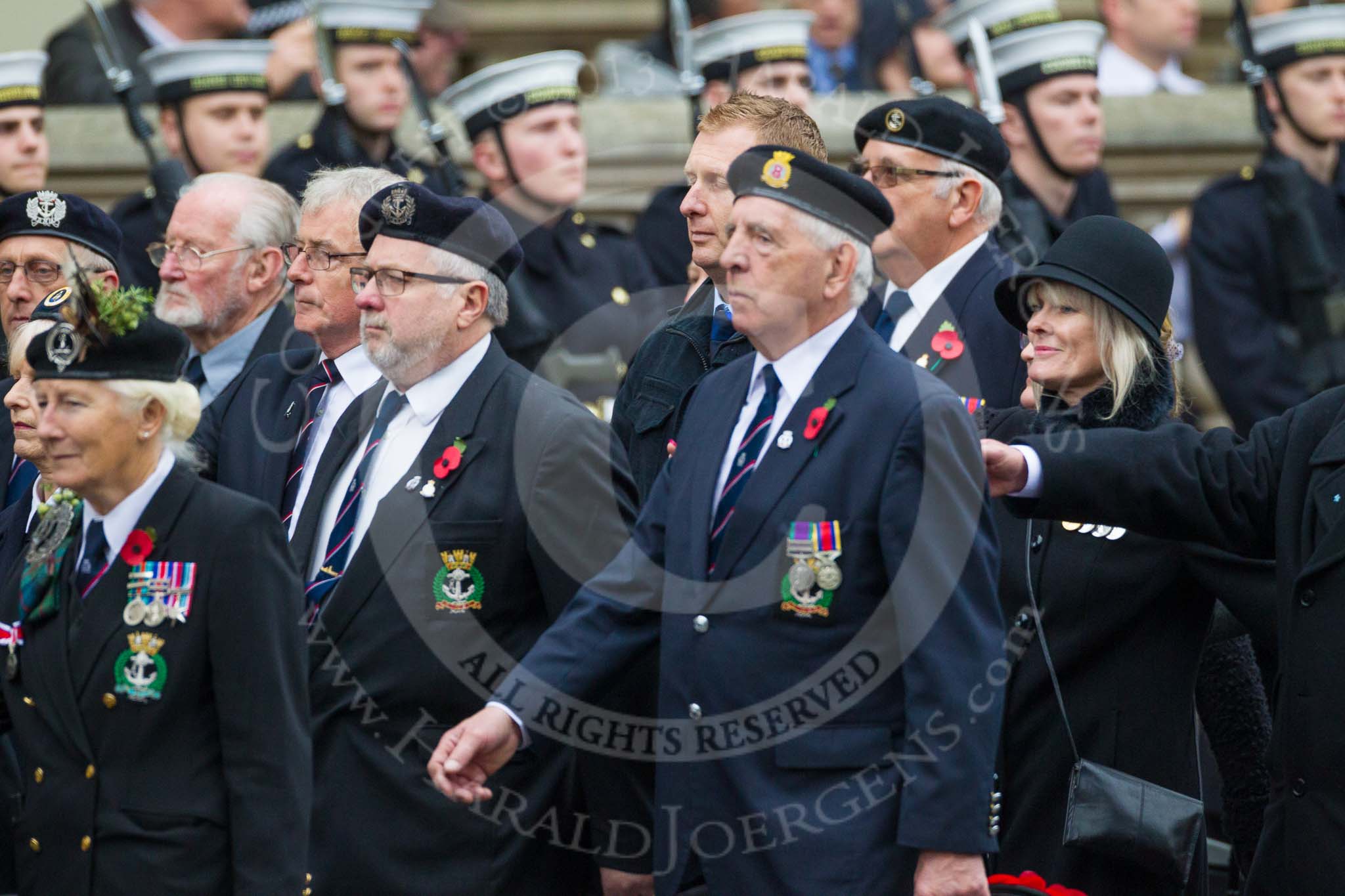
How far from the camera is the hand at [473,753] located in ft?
14.3

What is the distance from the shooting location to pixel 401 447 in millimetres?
5258

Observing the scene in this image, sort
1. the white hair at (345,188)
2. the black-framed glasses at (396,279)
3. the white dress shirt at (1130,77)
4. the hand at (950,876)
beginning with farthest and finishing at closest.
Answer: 1. the white dress shirt at (1130,77)
2. the white hair at (345,188)
3. the black-framed glasses at (396,279)
4. the hand at (950,876)

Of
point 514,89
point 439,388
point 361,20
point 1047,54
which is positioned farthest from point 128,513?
point 1047,54

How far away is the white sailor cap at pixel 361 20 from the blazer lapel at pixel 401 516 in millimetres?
3960

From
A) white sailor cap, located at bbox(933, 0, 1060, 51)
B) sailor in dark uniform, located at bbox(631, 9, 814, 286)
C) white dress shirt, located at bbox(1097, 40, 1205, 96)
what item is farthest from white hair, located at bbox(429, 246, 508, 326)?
white dress shirt, located at bbox(1097, 40, 1205, 96)

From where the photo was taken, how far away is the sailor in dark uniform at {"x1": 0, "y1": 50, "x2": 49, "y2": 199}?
7.86 meters

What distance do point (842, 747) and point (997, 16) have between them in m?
5.36

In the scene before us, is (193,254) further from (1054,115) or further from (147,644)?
(1054,115)

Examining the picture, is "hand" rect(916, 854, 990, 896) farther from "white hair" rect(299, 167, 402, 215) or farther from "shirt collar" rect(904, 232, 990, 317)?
"white hair" rect(299, 167, 402, 215)

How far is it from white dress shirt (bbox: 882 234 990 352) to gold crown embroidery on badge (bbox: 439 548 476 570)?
1.52 m

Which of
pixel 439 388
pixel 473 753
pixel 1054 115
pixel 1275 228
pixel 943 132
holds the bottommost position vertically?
pixel 473 753

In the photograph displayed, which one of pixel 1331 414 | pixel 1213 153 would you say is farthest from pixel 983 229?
pixel 1213 153

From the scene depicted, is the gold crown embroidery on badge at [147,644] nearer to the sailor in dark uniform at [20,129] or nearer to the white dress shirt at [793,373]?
the white dress shirt at [793,373]

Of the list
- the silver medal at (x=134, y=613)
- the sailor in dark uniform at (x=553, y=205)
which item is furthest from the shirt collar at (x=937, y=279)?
the silver medal at (x=134, y=613)
